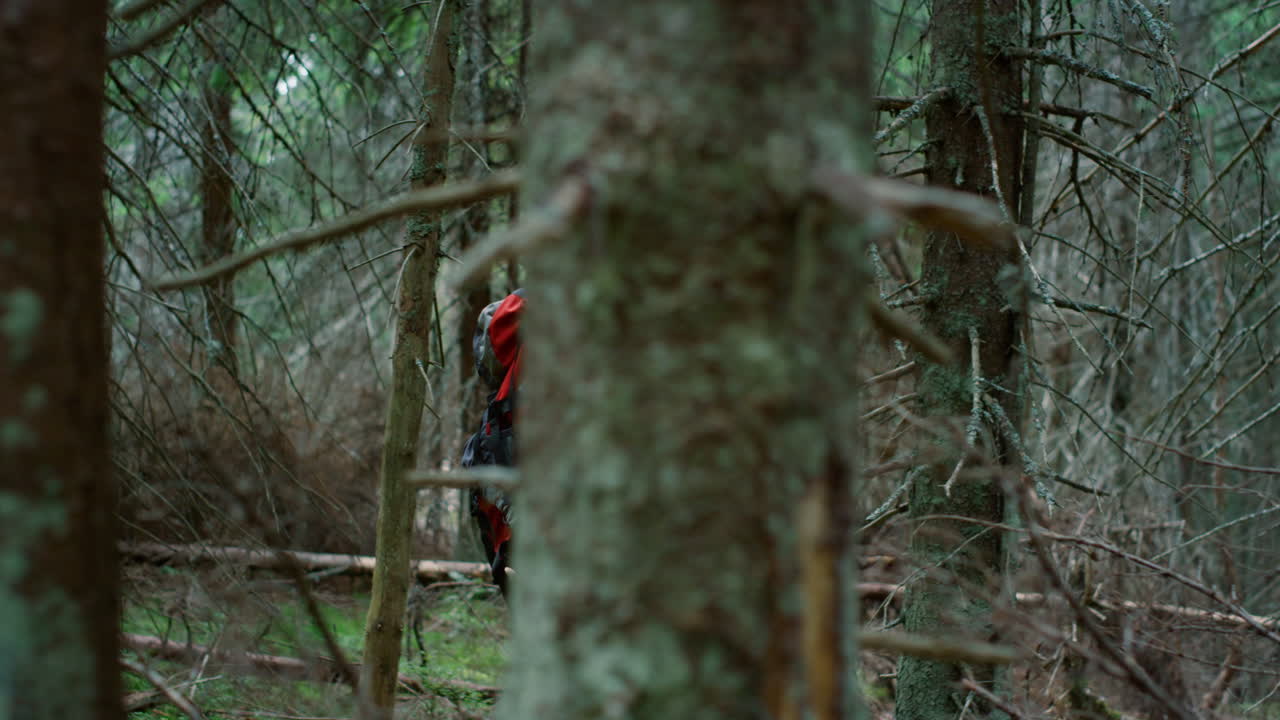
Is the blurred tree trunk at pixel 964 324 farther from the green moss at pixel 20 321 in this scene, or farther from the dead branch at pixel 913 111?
the green moss at pixel 20 321

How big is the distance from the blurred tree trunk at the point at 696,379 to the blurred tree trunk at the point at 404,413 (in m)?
2.31

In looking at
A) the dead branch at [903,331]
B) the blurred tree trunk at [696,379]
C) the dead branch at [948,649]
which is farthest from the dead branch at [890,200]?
the dead branch at [948,649]

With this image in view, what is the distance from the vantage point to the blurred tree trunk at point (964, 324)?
3.38 meters

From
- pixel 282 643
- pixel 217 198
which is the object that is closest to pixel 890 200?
pixel 282 643

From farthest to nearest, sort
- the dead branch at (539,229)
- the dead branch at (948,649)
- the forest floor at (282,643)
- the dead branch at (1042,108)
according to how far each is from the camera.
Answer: the dead branch at (1042,108) < the forest floor at (282,643) < the dead branch at (948,649) < the dead branch at (539,229)

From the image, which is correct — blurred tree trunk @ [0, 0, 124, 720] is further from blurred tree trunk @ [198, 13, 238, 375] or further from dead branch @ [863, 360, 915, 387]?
dead branch @ [863, 360, 915, 387]

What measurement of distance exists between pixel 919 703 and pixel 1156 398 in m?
5.95

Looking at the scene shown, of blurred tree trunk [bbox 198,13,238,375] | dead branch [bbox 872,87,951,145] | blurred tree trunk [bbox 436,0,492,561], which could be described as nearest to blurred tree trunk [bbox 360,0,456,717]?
blurred tree trunk [bbox 198,13,238,375]

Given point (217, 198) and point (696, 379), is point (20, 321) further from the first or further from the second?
point (217, 198)

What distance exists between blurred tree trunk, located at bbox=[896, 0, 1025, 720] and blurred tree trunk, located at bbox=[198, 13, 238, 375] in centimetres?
246

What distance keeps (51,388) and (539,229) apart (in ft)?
2.32

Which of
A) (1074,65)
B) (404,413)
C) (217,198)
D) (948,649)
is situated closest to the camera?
(948,649)

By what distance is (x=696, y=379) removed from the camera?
1.00 m

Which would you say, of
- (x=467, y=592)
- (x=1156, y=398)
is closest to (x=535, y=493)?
(x=467, y=592)
